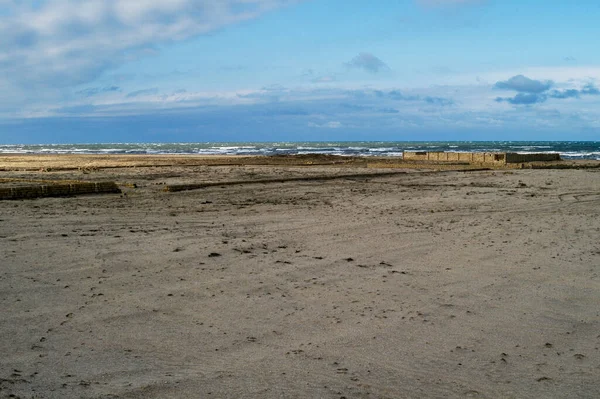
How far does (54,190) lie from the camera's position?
14.3 metres

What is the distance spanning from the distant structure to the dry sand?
62.1ft

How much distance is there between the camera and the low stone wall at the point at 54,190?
1362 centimetres

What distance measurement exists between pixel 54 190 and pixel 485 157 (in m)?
22.5

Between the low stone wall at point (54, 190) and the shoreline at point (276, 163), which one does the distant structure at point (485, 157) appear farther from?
the low stone wall at point (54, 190)

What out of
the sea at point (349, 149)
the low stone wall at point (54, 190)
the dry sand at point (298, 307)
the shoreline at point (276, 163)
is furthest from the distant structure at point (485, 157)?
the low stone wall at point (54, 190)

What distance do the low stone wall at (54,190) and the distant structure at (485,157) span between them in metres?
19.8

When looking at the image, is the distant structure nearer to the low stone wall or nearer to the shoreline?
the shoreline

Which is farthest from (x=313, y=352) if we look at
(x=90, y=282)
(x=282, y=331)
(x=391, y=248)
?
(x=391, y=248)

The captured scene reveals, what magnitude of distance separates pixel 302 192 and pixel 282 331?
1161 cm

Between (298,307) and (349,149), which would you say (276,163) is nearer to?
→ (298,307)

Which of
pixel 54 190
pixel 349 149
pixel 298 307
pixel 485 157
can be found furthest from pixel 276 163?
pixel 349 149

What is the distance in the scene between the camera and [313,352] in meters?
4.34

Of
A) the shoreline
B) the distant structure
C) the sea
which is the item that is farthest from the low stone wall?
the sea

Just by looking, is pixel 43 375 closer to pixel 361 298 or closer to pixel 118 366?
pixel 118 366
